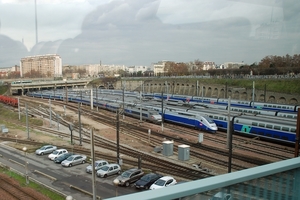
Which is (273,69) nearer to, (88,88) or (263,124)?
(263,124)

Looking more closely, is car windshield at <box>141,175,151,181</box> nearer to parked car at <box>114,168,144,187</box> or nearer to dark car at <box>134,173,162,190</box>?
dark car at <box>134,173,162,190</box>

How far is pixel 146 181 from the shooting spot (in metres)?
5.47

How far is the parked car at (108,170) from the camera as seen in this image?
5.82m

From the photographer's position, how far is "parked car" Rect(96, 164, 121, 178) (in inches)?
229

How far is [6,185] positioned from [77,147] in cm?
334

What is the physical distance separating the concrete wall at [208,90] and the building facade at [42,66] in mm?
10515

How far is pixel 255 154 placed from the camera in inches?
304

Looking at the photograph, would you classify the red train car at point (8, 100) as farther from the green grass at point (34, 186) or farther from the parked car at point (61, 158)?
the green grass at point (34, 186)

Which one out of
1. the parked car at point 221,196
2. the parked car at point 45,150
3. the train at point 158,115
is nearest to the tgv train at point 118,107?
the train at point 158,115

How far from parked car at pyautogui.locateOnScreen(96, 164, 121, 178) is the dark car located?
73 centimetres

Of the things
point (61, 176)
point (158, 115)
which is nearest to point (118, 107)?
point (158, 115)

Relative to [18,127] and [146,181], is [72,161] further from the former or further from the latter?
[18,127]

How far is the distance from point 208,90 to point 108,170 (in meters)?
16.8

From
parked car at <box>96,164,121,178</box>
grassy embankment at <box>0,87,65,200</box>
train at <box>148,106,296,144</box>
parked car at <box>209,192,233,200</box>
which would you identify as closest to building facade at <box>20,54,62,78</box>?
grassy embankment at <box>0,87,65,200</box>
